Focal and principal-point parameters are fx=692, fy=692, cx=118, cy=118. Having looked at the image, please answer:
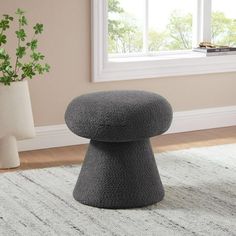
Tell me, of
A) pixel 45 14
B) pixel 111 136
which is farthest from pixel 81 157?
pixel 111 136

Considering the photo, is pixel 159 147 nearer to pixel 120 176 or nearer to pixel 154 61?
pixel 154 61

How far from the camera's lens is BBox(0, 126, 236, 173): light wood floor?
4266mm

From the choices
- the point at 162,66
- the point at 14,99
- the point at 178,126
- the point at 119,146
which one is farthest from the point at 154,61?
the point at 119,146

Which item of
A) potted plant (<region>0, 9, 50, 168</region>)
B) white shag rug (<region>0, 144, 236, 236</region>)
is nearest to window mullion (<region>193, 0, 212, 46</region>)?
white shag rug (<region>0, 144, 236, 236</region>)

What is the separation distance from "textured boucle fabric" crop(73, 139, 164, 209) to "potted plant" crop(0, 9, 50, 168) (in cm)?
83

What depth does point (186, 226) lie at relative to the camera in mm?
3059

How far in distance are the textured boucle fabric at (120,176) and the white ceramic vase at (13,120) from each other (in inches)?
32.7

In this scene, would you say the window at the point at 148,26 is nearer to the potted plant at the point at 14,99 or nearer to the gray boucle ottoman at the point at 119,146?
the potted plant at the point at 14,99

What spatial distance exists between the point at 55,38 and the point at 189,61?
1.08 m

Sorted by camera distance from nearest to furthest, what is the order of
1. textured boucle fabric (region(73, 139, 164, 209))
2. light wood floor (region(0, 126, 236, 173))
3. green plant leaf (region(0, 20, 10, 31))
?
textured boucle fabric (region(73, 139, 164, 209)), green plant leaf (region(0, 20, 10, 31)), light wood floor (region(0, 126, 236, 173))

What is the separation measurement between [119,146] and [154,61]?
1738 millimetres

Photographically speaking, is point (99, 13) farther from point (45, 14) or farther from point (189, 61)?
point (189, 61)

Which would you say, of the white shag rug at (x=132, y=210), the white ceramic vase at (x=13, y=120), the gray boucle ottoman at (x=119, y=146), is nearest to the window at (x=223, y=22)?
the white shag rug at (x=132, y=210)

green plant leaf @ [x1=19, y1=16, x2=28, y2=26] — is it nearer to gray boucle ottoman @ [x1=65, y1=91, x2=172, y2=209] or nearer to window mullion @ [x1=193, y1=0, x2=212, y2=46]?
gray boucle ottoman @ [x1=65, y1=91, x2=172, y2=209]
